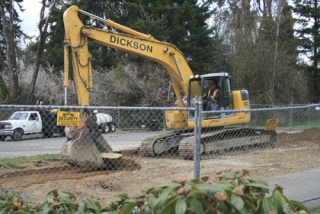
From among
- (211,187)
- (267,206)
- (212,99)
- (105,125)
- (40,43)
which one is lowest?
(105,125)

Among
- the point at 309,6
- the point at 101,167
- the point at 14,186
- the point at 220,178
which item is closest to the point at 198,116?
the point at 220,178

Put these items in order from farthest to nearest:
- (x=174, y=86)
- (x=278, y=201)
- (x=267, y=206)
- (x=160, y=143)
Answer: (x=174, y=86)
(x=160, y=143)
(x=278, y=201)
(x=267, y=206)

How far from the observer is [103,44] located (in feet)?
41.8

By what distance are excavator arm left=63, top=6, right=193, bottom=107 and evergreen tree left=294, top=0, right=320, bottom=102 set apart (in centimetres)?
2763

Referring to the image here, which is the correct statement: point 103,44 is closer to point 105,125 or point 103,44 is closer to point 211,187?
point 105,125

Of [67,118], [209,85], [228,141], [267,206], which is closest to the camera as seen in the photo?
[267,206]

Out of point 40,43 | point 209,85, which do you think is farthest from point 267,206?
point 40,43

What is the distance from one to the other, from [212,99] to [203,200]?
11863mm

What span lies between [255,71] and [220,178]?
32.3 meters

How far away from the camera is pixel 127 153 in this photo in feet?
43.3

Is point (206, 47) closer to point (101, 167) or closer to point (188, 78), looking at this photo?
point (188, 78)

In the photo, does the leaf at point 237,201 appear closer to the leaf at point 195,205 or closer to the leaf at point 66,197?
the leaf at point 195,205

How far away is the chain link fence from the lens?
317 inches

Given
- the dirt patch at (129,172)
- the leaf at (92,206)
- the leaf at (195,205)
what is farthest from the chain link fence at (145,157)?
the leaf at (195,205)
